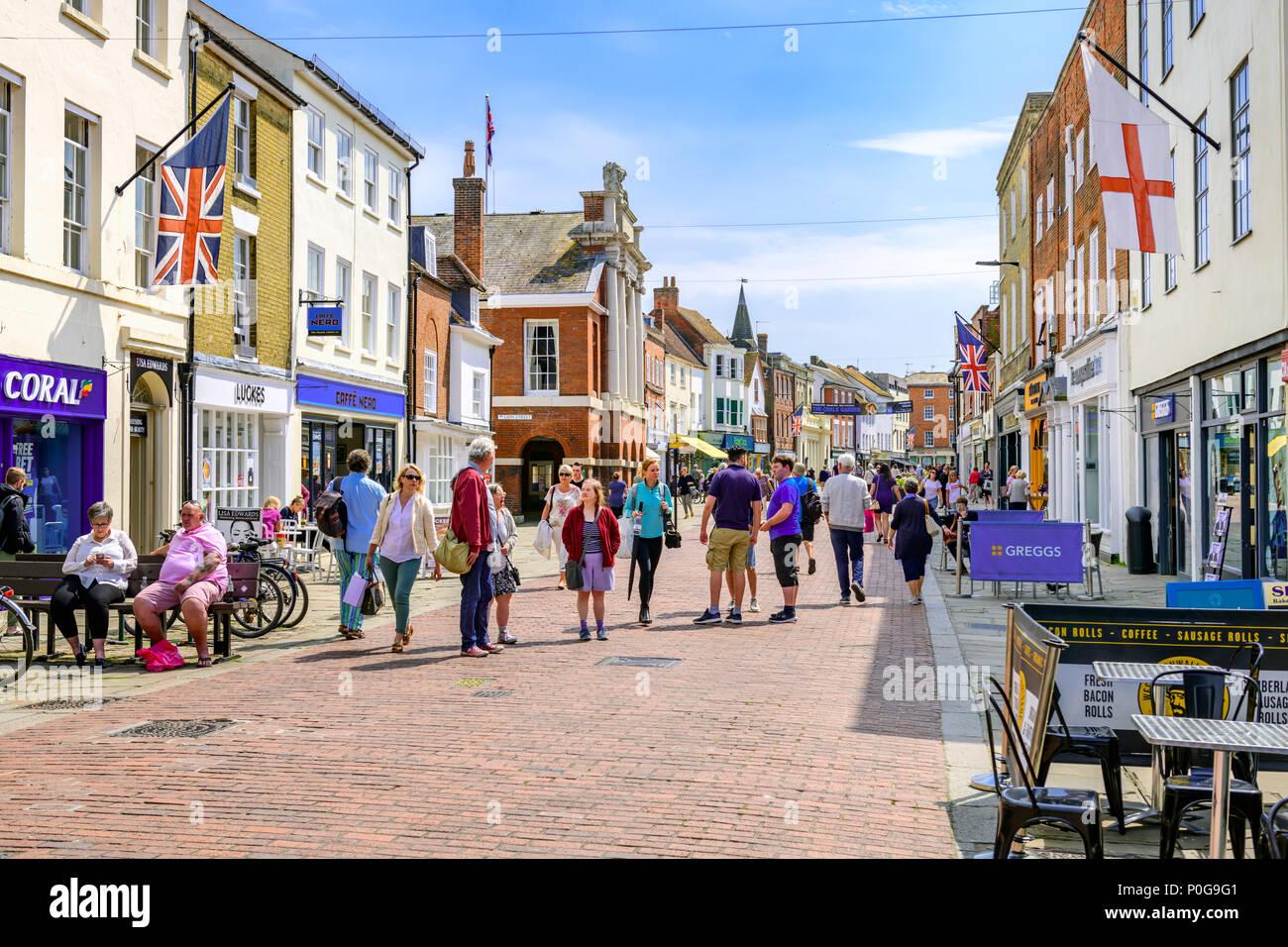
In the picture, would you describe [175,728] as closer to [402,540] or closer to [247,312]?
[402,540]

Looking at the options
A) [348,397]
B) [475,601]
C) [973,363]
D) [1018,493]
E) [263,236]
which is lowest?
[475,601]

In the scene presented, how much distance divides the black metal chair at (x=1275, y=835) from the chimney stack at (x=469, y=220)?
3499 centimetres

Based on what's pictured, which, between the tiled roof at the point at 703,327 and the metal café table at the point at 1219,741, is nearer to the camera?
the metal café table at the point at 1219,741

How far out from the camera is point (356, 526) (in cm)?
1191

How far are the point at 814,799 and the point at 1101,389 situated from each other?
18.5 metres

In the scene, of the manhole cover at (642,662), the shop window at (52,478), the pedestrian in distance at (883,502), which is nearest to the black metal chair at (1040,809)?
the manhole cover at (642,662)

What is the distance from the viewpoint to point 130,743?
23.3 ft

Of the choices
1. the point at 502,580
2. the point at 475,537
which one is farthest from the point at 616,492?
the point at 475,537

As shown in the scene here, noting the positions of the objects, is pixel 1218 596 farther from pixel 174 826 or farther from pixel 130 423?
pixel 130 423

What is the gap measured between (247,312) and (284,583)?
883 cm

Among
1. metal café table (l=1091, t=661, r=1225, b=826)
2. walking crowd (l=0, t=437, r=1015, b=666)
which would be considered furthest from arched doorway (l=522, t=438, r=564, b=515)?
metal café table (l=1091, t=661, r=1225, b=826)

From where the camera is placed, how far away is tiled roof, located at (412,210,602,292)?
146 feet

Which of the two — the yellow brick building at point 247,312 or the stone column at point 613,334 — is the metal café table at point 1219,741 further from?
the stone column at point 613,334

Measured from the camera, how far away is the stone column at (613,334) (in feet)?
150
